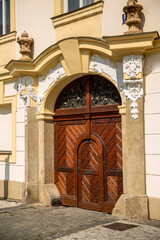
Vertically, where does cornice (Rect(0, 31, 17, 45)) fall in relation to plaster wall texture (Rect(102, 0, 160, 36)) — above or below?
above

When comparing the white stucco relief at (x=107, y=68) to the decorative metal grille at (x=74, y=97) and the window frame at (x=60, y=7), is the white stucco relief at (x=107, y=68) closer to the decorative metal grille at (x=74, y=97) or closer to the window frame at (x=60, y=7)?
the decorative metal grille at (x=74, y=97)

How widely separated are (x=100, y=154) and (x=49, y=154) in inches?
65.2

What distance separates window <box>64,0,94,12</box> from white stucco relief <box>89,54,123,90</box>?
144 centimetres

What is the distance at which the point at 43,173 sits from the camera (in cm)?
884

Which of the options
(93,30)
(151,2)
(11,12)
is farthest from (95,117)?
(11,12)

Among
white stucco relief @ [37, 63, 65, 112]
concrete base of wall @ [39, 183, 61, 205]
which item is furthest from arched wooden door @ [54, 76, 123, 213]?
white stucco relief @ [37, 63, 65, 112]

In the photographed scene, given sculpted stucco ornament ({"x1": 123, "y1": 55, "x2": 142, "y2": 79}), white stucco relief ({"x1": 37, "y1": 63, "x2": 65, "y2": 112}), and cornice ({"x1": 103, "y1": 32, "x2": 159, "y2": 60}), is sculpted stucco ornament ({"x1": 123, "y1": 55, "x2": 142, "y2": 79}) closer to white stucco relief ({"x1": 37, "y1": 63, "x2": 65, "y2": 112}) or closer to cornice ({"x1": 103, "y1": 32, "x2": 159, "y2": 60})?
cornice ({"x1": 103, "y1": 32, "x2": 159, "y2": 60})

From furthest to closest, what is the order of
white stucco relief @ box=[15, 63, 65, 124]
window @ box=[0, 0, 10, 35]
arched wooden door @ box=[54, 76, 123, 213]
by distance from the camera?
window @ box=[0, 0, 10, 35] < white stucco relief @ box=[15, 63, 65, 124] < arched wooden door @ box=[54, 76, 123, 213]

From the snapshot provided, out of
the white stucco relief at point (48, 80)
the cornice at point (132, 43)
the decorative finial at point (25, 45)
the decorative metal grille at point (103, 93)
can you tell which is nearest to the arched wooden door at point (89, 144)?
the decorative metal grille at point (103, 93)

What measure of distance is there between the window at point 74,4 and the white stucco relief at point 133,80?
2.14 meters

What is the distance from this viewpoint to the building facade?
689 cm

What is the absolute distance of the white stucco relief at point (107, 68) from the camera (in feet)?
24.3

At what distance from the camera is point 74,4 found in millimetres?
8609

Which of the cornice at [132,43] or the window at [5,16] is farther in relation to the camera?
the window at [5,16]
